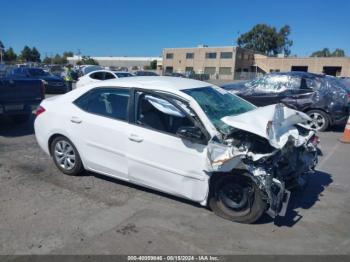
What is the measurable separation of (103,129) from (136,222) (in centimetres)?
138

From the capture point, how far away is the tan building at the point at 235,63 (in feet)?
223

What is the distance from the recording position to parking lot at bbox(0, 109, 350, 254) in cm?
329

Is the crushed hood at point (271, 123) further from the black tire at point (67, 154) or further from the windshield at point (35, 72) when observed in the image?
the windshield at point (35, 72)

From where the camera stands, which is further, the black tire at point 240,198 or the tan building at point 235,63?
the tan building at point 235,63

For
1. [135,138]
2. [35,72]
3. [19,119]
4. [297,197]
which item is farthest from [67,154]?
[35,72]

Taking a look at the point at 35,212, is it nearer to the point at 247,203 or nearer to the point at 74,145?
the point at 74,145

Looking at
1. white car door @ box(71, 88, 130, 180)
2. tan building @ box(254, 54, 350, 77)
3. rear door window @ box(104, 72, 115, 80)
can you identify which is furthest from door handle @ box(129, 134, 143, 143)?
tan building @ box(254, 54, 350, 77)

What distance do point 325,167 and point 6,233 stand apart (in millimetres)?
5371

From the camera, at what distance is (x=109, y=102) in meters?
4.59

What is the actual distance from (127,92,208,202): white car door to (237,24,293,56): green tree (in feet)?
338

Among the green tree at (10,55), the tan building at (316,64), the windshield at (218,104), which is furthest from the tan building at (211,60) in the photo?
the windshield at (218,104)

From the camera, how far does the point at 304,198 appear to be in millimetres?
4609

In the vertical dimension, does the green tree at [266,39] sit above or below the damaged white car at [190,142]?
above

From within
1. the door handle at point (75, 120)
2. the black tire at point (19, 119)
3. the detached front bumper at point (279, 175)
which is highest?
the door handle at point (75, 120)
